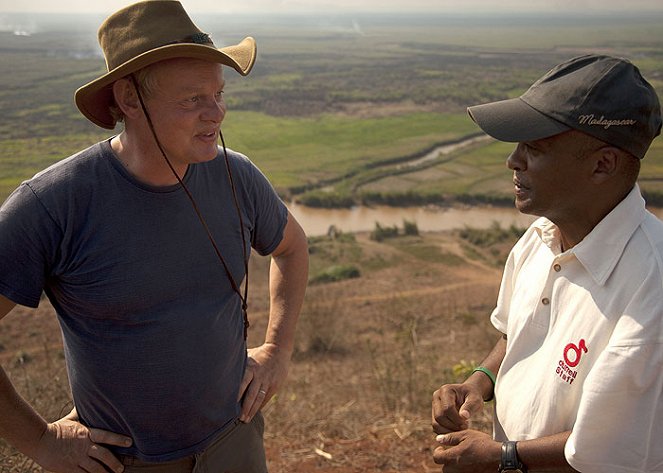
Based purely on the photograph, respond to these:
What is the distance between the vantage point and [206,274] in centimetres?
223

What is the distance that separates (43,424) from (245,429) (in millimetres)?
685

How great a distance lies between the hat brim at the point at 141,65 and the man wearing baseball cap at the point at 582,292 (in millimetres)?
813

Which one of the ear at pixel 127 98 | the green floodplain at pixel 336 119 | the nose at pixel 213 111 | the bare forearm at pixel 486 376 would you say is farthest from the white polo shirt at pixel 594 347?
the green floodplain at pixel 336 119

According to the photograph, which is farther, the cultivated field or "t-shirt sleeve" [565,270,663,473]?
the cultivated field

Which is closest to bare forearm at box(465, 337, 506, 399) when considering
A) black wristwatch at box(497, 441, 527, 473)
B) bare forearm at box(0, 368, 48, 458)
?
black wristwatch at box(497, 441, 527, 473)

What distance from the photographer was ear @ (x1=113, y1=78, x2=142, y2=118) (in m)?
2.19

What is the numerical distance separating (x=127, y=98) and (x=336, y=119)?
59.7m

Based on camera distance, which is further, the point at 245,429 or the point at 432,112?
the point at 432,112

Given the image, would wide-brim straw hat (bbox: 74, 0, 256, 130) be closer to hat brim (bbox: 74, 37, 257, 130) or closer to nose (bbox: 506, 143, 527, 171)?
hat brim (bbox: 74, 37, 257, 130)

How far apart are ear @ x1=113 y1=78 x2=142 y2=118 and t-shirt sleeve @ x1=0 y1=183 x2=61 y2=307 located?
41cm

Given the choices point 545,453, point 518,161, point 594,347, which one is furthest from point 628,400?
point 518,161

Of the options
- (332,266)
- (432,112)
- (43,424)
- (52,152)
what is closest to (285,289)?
(43,424)

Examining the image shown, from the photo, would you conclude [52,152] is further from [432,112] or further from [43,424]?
[432,112]

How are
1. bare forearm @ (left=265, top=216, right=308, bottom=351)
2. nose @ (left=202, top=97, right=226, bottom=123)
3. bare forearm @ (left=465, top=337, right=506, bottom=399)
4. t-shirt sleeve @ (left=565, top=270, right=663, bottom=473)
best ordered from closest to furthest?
t-shirt sleeve @ (left=565, top=270, right=663, bottom=473), nose @ (left=202, top=97, right=226, bottom=123), bare forearm @ (left=465, top=337, right=506, bottom=399), bare forearm @ (left=265, top=216, right=308, bottom=351)
